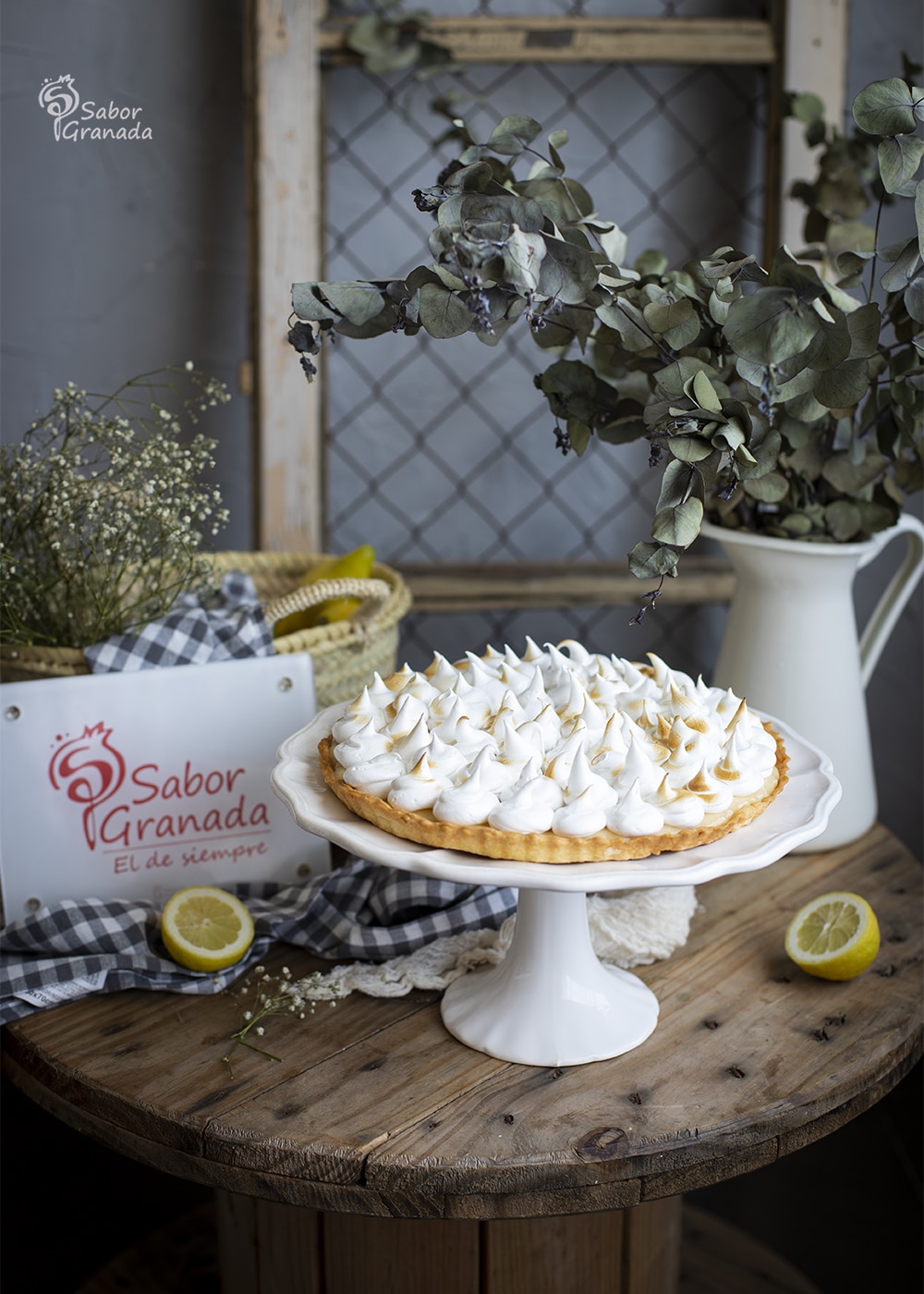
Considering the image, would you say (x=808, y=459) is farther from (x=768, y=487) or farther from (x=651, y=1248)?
(x=651, y=1248)

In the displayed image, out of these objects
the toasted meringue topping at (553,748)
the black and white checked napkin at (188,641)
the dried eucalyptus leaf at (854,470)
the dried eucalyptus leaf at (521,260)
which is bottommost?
the toasted meringue topping at (553,748)

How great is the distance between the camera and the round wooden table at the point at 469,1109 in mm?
793

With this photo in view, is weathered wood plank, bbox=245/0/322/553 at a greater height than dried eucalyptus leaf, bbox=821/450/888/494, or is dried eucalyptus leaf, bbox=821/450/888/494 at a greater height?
weathered wood plank, bbox=245/0/322/553

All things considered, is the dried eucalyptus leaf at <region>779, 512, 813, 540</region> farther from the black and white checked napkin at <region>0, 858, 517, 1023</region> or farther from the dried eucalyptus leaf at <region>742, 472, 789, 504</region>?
the black and white checked napkin at <region>0, 858, 517, 1023</region>

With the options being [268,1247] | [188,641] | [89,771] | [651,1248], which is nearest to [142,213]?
[188,641]

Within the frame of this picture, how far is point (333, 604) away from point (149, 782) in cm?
35

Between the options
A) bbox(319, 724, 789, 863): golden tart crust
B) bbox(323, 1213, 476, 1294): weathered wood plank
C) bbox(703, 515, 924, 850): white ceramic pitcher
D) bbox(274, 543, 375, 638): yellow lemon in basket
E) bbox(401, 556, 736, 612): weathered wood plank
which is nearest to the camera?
bbox(319, 724, 789, 863): golden tart crust

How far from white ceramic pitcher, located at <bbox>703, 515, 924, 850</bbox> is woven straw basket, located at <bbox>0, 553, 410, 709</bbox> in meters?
0.38

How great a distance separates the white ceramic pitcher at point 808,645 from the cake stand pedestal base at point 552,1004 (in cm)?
42

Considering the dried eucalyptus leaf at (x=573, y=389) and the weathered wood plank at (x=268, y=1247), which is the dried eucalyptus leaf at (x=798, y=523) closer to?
the dried eucalyptus leaf at (x=573, y=389)

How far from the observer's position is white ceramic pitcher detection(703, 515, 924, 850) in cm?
118

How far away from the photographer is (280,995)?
98 cm

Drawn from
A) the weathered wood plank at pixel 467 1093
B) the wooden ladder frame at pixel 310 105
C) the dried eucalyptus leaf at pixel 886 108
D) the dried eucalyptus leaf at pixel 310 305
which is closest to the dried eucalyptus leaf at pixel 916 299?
the dried eucalyptus leaf at pixel 886 108

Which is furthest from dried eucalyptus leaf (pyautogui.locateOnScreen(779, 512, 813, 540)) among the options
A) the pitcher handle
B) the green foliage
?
the pitcher handle
